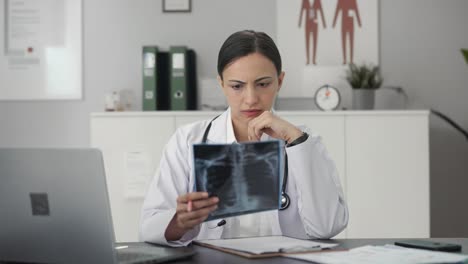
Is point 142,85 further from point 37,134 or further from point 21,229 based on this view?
point 21,229

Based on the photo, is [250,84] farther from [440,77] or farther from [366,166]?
[440,77]

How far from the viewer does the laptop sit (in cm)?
142

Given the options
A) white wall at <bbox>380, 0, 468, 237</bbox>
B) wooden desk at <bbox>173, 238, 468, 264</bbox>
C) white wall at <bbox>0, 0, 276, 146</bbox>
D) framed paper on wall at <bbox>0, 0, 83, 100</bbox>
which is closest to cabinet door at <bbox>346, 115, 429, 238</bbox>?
white wall at <bbox>380, 0, 468, 237</bbox>

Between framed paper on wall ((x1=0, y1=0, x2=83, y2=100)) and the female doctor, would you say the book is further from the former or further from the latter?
framed paper on wall ((x1=0, y1=0, x2=83, y2=100))

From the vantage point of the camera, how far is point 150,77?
13.8ft

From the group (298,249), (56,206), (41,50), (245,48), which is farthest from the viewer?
(41,50)

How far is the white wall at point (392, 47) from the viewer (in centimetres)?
447

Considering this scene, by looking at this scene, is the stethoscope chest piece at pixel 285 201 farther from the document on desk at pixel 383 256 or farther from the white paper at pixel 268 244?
the document on desk at pixel 383 256

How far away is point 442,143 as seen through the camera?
448cm

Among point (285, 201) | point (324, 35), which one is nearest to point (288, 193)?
point (285, 201)


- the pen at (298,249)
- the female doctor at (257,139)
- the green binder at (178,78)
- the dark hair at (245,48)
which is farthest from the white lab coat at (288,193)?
the green binder at (178,78)

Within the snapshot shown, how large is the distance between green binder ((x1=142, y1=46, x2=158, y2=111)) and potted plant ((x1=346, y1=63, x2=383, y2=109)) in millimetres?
1196

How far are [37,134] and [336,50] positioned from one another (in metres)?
2.03

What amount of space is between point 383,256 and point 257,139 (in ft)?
2.28
